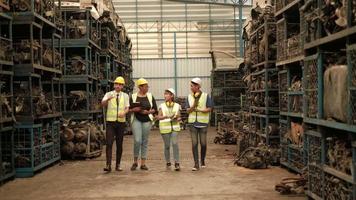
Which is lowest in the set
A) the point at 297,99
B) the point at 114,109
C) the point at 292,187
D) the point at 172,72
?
the point at 292,187

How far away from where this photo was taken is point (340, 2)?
6535 millimetres

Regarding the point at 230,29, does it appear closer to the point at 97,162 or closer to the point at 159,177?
the point at 97,162

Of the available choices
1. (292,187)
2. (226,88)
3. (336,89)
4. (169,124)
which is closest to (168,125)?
(169,124)

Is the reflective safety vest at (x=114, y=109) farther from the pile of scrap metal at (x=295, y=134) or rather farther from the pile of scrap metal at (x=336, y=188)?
the pile of scrap metal at (x=336, y=188)

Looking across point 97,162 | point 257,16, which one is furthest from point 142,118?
point 257,16

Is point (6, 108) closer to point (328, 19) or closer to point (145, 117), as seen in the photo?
point (145, 117)

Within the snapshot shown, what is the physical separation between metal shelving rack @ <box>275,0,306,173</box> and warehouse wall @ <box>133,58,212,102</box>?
24.1m

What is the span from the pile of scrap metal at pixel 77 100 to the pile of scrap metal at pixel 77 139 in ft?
4.98

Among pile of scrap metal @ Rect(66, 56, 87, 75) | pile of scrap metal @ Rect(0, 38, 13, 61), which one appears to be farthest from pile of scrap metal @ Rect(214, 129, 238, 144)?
pile of scrap metal @ Rect(0, 38, 13, 61)

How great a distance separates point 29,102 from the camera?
35.9ft

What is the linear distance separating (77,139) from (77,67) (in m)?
3.10

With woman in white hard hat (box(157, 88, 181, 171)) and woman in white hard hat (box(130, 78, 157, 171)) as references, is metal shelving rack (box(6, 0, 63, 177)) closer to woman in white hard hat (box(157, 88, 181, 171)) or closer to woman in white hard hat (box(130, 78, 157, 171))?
woman in white hard hat (box(130, 78, 157, 171))

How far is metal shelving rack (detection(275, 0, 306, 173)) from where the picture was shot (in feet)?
33.7

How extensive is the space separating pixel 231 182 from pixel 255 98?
14.4ft
